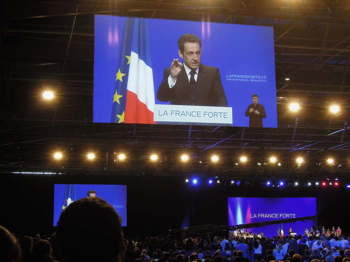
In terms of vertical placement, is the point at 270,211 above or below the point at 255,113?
below

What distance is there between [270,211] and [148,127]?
12173mm

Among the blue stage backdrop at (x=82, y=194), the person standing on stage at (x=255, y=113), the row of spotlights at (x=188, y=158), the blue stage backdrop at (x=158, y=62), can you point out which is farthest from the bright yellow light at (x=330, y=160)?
the person standing on stage at (x=255, y=113)

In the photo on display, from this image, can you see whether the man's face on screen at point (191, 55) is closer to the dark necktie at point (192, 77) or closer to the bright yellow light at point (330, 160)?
the dark necktie at point (192, 77)

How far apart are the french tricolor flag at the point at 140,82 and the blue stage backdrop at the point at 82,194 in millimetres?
12737

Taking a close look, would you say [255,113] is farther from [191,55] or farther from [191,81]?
[191,55]

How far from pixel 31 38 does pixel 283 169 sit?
14.5 metres

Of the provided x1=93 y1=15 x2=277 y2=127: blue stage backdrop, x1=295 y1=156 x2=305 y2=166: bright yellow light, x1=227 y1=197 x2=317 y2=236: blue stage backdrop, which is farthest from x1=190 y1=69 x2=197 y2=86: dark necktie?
x1=227 y1=197 x2=317 y2=236: blue stage backdrop

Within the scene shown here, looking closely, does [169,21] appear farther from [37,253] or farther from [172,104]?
[37,253]

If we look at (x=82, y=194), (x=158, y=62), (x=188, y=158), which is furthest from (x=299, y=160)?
(x=158, y=62)

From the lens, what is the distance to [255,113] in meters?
7.23

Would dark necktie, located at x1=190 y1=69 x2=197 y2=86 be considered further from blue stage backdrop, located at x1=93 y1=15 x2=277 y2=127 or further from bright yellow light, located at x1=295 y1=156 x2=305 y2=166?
bright yellow light, located at x1=295 y1=156 x2=305 y2=166

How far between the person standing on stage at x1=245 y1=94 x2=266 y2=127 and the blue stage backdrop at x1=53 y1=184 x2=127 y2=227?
12.8m

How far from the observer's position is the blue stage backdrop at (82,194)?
64.3ft

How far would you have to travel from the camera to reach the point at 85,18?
845 cm
